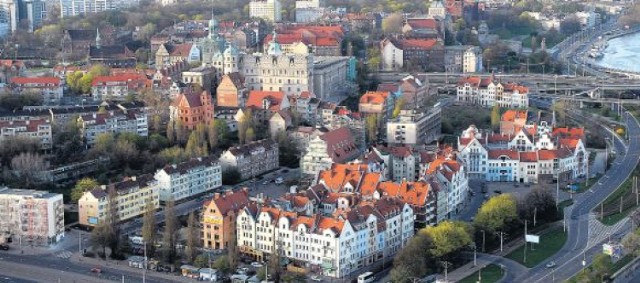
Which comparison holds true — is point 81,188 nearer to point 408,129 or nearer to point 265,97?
point 265,97

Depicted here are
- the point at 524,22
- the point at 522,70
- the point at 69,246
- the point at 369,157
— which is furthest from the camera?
the point at 524,22

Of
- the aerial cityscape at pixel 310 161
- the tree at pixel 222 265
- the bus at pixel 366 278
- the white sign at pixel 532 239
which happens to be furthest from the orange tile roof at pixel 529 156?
the tree at pixel 222 265

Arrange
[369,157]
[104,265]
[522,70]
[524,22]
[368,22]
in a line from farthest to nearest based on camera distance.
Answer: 1. [524,22]
2. [368,22]
3. [522,70]
4. [369,157]
5. [104,265]

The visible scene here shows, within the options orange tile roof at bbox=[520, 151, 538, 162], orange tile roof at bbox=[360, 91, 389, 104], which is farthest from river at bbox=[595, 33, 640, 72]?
orange tile roof at bbox=[520, 151, 538, 162]

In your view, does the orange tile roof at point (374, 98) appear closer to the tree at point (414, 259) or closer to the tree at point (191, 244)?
the tree at point (414, 259)

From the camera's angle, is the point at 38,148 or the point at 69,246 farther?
the point at 38,148

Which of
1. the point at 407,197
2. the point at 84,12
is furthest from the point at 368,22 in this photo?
the point at 407,197

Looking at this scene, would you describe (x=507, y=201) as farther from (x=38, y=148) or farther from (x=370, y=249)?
(x=38, y=148)

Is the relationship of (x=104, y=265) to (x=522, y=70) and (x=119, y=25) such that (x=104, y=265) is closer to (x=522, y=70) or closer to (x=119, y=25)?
(x=522, y=70)
